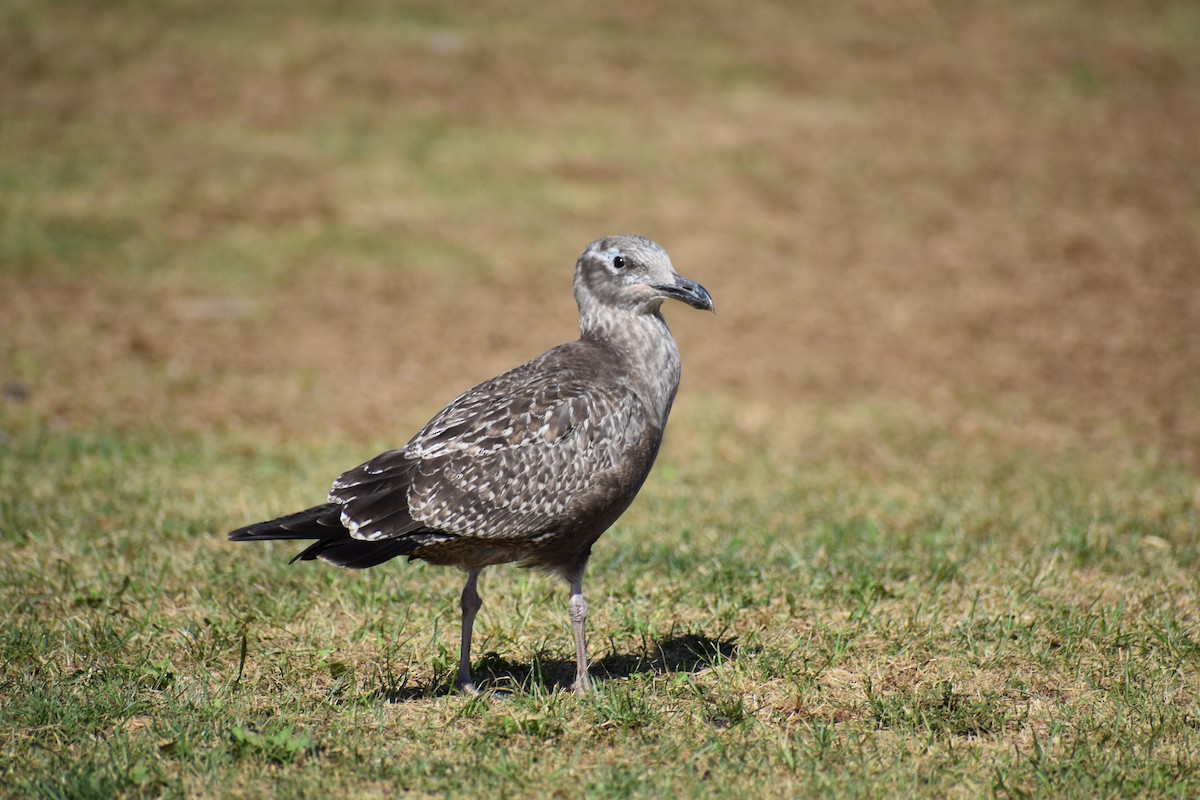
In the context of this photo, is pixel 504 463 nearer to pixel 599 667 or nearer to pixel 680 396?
pixel 599 667

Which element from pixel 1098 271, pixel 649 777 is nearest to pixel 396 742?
pixel 649 777

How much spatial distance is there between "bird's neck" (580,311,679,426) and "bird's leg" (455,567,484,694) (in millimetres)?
1237

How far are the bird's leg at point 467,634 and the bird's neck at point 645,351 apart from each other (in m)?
1.24

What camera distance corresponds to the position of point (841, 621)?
243 inches

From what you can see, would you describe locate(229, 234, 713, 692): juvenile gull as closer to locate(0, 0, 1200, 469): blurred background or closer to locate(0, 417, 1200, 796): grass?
locate(0, 417, 1200, 796): grass

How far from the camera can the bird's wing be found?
17.4 feet

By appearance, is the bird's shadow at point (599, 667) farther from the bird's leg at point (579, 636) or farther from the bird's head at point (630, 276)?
the bird's head at point (630, 276)

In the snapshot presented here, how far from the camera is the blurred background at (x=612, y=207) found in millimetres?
12977

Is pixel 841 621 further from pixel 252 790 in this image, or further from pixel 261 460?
pixel 261 460

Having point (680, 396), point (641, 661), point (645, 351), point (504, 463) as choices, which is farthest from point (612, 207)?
point (504, 463)

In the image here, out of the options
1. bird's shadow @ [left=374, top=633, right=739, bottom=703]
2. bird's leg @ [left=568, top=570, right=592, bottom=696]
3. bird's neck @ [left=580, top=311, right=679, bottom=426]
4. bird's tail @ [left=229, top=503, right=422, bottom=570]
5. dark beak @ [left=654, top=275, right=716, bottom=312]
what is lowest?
bird's shadow @ [left=374, top=633, right=739, bottom=703]

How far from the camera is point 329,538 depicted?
5207 mm

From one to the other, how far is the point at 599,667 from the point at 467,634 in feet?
2.35

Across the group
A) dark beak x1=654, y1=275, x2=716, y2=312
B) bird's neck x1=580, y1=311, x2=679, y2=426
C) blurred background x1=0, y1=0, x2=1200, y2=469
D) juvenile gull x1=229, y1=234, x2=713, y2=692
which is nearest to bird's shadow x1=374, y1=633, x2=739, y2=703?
juvenile gull x1=229, y1=234, x2=713, y2=692
